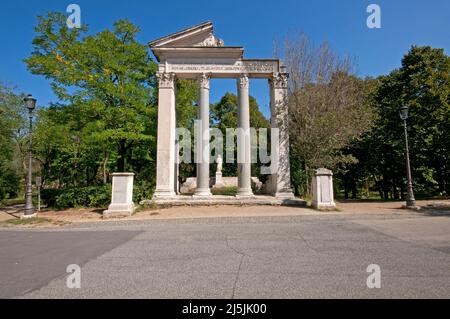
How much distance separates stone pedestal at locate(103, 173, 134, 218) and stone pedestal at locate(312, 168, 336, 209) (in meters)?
9.76

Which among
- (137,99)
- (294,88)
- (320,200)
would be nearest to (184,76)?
(137,99)

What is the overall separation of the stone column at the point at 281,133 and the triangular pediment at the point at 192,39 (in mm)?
4941

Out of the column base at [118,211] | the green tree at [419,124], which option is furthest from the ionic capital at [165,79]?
the green tree at [419,124]

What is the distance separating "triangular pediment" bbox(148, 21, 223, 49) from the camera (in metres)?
15.5

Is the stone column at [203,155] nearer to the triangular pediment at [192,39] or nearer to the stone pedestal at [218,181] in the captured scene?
the triangular pediment at [192,39]

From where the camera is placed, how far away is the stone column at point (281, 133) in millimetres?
14711

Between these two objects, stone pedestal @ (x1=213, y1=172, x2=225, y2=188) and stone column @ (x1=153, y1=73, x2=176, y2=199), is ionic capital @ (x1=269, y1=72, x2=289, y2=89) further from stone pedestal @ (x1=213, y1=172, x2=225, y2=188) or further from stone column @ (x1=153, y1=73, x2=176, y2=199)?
stone pedestal @ (x1=213, y1=172, x2=225, y2=188)

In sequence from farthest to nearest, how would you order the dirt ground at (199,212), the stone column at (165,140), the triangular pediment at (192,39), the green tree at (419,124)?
the green tree at (419,124) → the triangular pediment at (192,39) → the stone column at (165,140) → the dirt ground at (199,212)

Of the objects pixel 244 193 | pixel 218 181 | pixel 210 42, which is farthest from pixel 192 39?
pixel 218 181

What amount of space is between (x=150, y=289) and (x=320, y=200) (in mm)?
10885

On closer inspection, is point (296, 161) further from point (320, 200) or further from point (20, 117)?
point (20, 117)

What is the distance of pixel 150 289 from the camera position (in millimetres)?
3277

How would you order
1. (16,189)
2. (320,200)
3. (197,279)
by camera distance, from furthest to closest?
(16,189), (320,200), (197,279)

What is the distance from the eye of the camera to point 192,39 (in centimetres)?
1580
